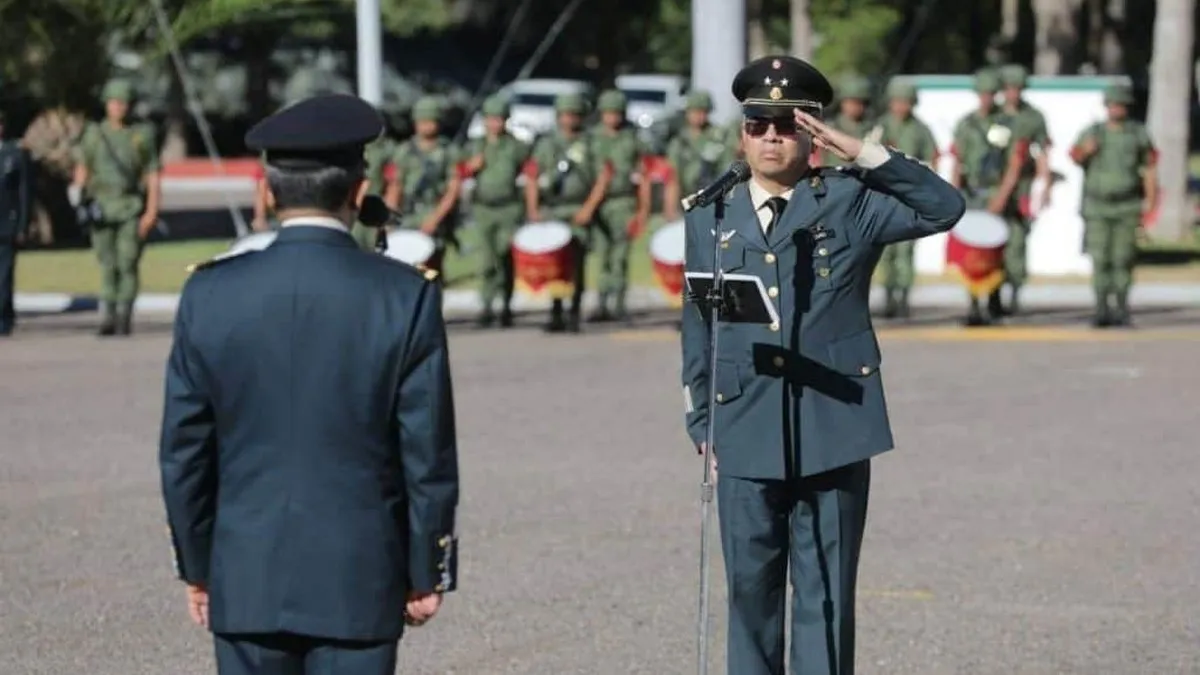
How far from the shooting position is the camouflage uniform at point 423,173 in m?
19.6

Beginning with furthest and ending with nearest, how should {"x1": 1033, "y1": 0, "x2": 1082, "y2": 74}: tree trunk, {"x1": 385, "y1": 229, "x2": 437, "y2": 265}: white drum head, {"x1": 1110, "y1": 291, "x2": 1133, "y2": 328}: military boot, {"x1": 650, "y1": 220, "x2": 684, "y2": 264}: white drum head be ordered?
1. {"x1": 1033, "y1": 0, "x2": 1082, "y2": 74}: tree trunk
2. {"x1": 1110, "y1": 291, "x2": 1133, "y2": 328}: military boot
3. {"x1": 650, "y1": 220, "x2": 684, "y2": 264}: white drum head
4. {"x1": 385, "y1": 229, "x2": 437, "y2": 265}: white drum head

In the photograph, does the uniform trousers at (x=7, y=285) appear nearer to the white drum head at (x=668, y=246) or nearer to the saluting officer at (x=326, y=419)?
the white drum head at (x=668, y=246)

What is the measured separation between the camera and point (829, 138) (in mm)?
6242

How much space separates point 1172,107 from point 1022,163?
29.0 ft

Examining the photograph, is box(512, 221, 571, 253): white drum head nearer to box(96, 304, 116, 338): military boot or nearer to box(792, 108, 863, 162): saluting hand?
box(96, 304, 116, 338): military boot

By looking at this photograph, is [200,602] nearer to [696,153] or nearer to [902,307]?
[696,153]

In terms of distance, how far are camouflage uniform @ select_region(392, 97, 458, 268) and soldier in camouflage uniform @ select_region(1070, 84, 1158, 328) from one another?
4.79 metres

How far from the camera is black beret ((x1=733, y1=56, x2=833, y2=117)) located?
648 cm

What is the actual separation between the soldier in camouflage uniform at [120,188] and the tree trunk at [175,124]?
28.0 m

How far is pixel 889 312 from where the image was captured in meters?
20.8

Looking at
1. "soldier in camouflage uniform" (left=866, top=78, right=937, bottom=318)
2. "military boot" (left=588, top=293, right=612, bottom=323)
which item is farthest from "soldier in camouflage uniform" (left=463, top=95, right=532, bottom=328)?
"soldier in camouflage uniform" (left=866, top=78, right=937, bottom=318)

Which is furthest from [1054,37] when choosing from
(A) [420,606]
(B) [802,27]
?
(A) [420,606]

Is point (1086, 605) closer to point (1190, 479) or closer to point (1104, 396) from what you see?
point (1190, 479)

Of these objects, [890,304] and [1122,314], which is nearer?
[1122,314]
